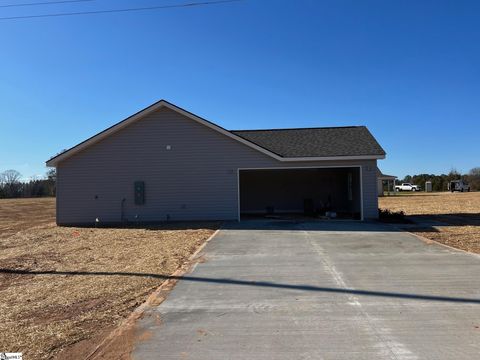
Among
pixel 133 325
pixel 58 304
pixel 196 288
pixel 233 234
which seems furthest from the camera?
pixel 233 234

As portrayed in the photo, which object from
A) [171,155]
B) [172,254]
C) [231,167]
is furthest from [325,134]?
[172,254]

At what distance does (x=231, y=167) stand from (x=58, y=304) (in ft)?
42.7

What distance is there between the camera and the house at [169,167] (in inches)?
741

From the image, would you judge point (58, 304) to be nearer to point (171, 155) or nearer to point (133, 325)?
point (133, 325)

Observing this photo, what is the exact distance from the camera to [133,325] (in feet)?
17.1

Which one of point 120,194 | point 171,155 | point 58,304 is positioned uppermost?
point 171,155

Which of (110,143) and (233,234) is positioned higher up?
(110,143)

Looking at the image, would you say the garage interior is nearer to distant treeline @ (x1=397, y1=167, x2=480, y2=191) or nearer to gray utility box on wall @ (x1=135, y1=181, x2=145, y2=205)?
gray utility box on wall @ (x1=135, y1=181, x2=145, y2=205)

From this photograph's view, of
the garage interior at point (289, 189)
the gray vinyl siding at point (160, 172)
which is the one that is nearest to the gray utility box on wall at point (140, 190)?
the gray vinyl siding at point (160, 172)

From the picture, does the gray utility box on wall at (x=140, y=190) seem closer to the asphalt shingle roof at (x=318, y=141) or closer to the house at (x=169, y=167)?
the house at (x=169, y=167)

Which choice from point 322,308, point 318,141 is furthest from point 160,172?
point 322,308

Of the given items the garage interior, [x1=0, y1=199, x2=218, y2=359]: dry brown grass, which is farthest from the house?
the garage interior

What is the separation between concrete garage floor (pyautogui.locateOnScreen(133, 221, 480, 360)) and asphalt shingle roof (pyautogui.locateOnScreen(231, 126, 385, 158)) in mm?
8746

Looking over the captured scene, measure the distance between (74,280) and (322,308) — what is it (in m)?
4.63
